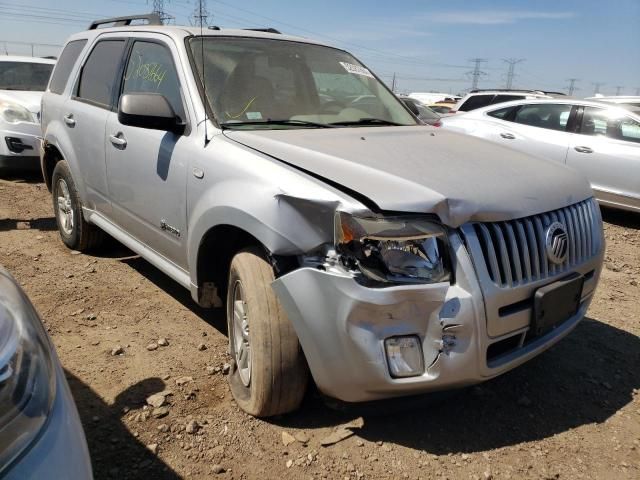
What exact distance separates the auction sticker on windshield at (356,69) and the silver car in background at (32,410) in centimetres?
287

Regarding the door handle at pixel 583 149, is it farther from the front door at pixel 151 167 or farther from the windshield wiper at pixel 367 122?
the front door at pixel 151 167

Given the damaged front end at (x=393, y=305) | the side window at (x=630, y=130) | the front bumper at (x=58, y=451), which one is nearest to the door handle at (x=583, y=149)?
the side window at (x=630, y=130)

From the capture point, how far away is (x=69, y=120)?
14.3ft

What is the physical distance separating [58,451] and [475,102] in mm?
11938

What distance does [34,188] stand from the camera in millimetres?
7555

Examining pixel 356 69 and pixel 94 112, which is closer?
pixel 356 69

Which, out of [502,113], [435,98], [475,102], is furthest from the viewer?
[435,98]

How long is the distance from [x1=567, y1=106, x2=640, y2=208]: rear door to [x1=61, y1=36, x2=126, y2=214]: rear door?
5.73 metres

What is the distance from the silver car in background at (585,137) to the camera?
6.70 m

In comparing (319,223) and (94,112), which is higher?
(94,112)

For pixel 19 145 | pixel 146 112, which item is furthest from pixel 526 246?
pixel 19 145

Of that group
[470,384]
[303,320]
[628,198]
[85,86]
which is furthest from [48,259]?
[628,198]

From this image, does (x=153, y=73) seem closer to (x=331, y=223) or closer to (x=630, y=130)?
(x=331, y=223)

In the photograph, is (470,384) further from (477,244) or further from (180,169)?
(180,169)
